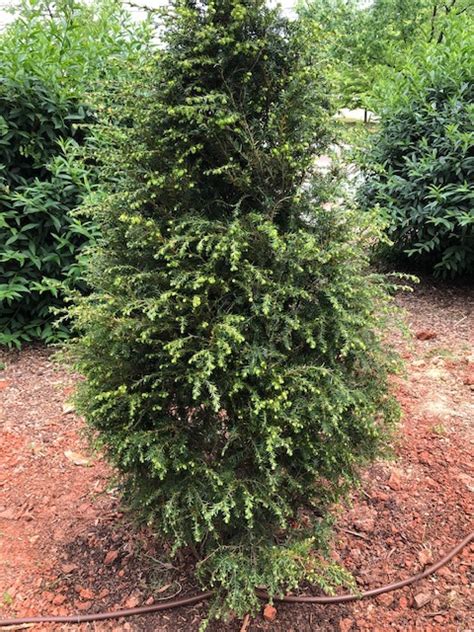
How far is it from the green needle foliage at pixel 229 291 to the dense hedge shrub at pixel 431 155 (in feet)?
9.02

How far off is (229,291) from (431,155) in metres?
3.59

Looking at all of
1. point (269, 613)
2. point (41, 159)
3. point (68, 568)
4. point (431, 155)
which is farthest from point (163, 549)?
point (431, 155)

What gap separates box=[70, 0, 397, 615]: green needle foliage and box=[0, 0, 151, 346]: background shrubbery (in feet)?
6.88

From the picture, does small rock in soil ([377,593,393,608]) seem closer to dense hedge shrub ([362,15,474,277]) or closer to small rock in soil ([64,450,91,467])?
small rock in soil ([64,450,91,467])

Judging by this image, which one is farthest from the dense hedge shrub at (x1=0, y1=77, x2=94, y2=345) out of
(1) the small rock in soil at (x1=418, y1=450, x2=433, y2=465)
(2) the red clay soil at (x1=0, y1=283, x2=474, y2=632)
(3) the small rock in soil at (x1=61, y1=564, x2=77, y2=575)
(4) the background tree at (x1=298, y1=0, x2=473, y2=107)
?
(4) the background tree at (x1=298, y1=0, x2=473, y2=107)

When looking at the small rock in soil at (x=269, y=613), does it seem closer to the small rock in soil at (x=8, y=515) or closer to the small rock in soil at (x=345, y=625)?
the small rock in soil at (x=345, y=625)

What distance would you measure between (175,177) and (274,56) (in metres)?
0.51

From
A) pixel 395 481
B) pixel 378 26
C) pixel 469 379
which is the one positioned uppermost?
pixel 378 26

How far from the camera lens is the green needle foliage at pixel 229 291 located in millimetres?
1604

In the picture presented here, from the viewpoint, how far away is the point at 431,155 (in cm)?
450

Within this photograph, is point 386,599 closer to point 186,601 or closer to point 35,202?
point 186,601

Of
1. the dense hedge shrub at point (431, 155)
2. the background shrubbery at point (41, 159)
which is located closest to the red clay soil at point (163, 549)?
the background shrubbery at point (41, 159)

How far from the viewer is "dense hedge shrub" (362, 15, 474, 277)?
173 inches

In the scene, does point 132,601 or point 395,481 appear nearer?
point 132,601
